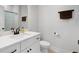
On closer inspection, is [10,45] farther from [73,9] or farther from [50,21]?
[73,9]

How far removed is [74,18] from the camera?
6.15 ft

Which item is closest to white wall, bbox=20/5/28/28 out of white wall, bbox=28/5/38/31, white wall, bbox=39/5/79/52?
white wall, bbox=28/5/38/31

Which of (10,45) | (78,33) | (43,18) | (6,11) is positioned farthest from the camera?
(43,18)

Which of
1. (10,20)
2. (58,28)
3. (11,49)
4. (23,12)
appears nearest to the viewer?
(11,49)

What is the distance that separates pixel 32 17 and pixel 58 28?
902mm

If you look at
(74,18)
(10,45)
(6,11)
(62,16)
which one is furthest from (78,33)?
(6,11)

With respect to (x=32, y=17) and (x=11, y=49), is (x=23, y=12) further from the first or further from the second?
(x=11, y=49)

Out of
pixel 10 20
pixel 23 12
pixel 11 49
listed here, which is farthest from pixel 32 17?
pixel 11 49

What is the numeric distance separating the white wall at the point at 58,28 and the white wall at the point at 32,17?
18cm

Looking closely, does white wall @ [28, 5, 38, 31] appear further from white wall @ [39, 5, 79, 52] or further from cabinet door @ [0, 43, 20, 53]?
cabinet door @ [0, 43, 20, 53]

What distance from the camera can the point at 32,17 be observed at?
1.98 meters

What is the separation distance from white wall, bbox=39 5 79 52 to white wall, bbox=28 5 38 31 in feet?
0.60

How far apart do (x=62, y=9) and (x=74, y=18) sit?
456 millimetres

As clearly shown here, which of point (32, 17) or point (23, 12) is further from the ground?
point (23, 12)
